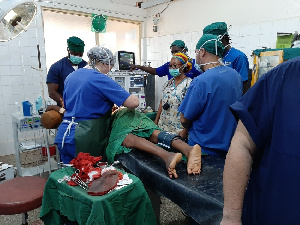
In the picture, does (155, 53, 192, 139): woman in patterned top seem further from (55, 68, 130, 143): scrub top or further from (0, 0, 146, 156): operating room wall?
(0, 0, 146, 156): operating room wall

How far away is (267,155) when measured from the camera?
0.75 metres

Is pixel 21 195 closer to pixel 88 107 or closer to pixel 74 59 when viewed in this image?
pixel 88 107

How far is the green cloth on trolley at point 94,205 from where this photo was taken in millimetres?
1309

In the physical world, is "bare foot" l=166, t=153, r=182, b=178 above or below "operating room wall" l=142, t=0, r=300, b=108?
below

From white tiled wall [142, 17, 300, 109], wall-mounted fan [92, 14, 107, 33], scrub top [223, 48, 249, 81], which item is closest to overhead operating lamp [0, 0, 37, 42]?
scrub top [223, 48, 249, 81]

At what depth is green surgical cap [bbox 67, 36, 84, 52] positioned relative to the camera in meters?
3.04

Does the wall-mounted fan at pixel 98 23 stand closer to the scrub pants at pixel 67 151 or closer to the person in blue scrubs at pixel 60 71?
the person in blue scrubs at pixel 60 71

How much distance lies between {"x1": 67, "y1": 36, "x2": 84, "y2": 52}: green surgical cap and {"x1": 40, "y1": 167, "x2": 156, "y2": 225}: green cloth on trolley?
6.26 feet

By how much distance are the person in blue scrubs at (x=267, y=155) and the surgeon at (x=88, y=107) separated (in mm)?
1341

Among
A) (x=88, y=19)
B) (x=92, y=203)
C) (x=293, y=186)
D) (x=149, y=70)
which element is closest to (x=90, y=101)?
(x=92, y=203)

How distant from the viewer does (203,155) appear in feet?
5.90

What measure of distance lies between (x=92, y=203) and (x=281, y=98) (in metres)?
1.05

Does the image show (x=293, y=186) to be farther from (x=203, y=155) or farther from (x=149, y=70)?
(x=149, y=70)

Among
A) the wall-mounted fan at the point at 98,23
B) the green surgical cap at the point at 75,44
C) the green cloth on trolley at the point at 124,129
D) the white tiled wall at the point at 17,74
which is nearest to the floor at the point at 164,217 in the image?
the green cloth on trolley at the point at 124,129
